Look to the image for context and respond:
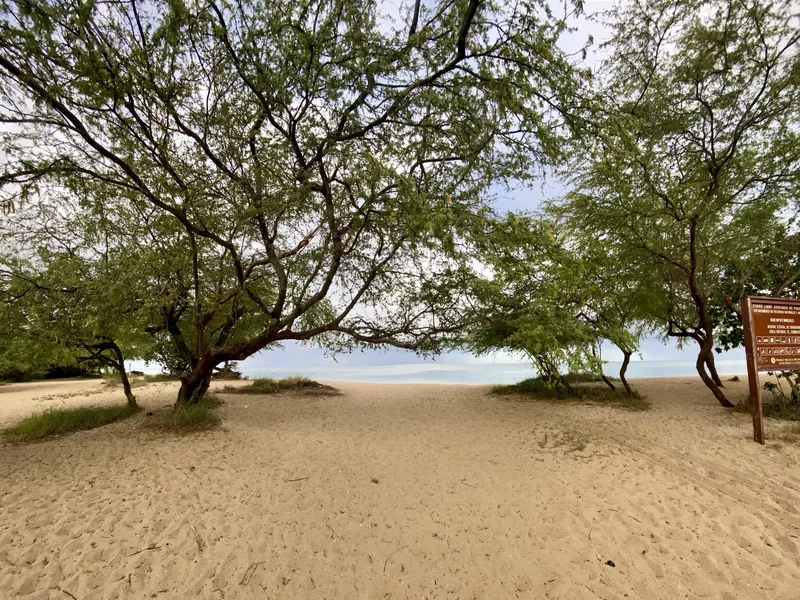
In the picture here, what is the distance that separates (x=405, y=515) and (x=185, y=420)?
5.37 meters

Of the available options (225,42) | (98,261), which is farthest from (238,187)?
(98,261)

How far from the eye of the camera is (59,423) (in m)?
8.00

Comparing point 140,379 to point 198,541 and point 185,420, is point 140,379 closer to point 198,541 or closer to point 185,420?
point 185,420

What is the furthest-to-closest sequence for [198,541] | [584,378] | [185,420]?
[584,378] < [185,420] < [198,541]

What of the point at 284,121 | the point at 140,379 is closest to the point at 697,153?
the point at 284,121

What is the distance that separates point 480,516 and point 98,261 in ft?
25.8

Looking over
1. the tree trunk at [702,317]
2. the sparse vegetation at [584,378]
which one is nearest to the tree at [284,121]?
the tree trunk at [702,317]

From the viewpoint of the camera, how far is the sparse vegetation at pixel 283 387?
13961mm

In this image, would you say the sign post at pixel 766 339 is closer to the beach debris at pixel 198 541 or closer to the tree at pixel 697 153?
the tree at pixel 697 153

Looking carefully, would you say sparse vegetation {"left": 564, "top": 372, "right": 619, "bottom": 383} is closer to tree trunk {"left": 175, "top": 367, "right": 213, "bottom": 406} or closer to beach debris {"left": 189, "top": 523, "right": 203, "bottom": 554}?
tree trunk {"left": 175, "top": 367, "right": 213, "bottom": 406}

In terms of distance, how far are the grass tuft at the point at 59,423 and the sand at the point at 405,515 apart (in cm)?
73

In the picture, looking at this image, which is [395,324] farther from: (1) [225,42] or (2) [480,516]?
(1) [225,42]

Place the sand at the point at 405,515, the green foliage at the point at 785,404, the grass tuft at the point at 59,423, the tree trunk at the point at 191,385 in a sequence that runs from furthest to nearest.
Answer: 1. the tree trunk at the point at 191,385
2. the green foliage at the point at 785,404
3. the grass tuft at the point at 59,423
4. the sand at the point at 405,515

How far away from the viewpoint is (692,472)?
543cm
